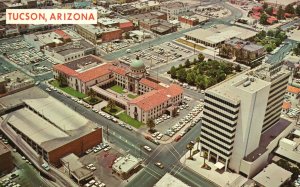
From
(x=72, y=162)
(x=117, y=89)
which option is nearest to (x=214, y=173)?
(x=72, y=162)

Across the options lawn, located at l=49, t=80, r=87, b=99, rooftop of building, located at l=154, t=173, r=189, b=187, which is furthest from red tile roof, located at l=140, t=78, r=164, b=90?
rooftop of building, located at l=154, t=173, r=189, b=187

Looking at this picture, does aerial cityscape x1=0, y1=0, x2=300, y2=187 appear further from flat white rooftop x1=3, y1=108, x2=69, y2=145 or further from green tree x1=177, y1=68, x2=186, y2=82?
green tree x1=177, y1=68, x2=186, y2=82

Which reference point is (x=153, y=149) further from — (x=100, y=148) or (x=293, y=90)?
(x=293, y=90)

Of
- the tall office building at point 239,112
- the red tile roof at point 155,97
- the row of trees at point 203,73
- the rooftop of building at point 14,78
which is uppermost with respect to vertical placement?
the tall office building at point 239,112

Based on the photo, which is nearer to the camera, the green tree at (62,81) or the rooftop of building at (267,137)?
the rooftop of building at (267,137)

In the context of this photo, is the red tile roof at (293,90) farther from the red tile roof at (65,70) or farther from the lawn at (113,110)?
the red tile roof at (65,70)

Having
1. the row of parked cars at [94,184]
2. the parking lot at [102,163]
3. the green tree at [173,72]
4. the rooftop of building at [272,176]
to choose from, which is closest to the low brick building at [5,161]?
the parking lot at [102,163]

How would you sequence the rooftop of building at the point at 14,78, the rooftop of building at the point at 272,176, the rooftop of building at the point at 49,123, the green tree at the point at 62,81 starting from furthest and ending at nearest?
the green tree at the point at 62,81 → the rooftop of building at the point at 14,78 → the rooftop of building at the point at 49,123 → the rooftop of building at the point at 272,176

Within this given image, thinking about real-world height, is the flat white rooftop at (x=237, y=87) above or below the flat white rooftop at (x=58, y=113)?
above
